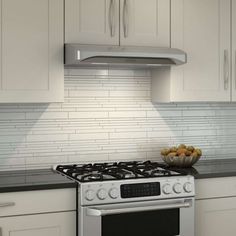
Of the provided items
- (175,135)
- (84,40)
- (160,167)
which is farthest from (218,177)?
(84,40)

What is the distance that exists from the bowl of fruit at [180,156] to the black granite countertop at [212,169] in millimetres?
49

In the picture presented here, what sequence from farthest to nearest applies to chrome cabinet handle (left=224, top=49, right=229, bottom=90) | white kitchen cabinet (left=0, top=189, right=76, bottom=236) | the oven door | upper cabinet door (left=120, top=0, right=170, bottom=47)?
chrome cabinet handle (left=224, top=49, right=229, bottom=90)
upper cabinet door (left=120, top=0, right=170, bottom=47)
the oven door
white kitchen cabinet (left=0, top=189, right=76, bottom=236)

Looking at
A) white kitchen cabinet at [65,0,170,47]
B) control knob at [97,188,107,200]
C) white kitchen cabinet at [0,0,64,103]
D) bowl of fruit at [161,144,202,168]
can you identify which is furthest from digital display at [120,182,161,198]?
white kitchen cabinet at [65,0,170,47]

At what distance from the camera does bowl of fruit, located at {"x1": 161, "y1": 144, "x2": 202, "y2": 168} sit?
11.4 feet

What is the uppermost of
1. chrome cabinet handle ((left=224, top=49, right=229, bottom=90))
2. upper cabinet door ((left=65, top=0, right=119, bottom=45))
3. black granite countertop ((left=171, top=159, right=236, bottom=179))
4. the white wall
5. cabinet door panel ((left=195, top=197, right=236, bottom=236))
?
upper cabinet door ((left=65, top=0, right=119, bottom=45))

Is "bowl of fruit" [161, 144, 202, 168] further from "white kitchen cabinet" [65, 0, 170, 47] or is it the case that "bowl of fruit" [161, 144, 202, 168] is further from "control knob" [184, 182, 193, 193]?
"white kitchen cabinet" [65, 0, 170, 47]

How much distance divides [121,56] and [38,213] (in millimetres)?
1062

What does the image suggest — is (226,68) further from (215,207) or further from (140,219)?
(140,219)

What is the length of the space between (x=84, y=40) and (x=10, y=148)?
0.85 meters

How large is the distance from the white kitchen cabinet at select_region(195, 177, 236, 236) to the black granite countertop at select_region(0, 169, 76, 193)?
860 millimetres

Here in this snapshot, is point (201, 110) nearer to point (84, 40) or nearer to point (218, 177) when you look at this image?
point (218, 177)

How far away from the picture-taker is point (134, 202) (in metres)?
3.02

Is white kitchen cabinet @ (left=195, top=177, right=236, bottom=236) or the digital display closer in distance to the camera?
the digital display

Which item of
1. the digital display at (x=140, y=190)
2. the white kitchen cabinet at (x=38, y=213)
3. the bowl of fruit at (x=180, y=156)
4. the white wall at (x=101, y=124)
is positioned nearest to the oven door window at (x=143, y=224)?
the digital display at (x=140, y=190)
